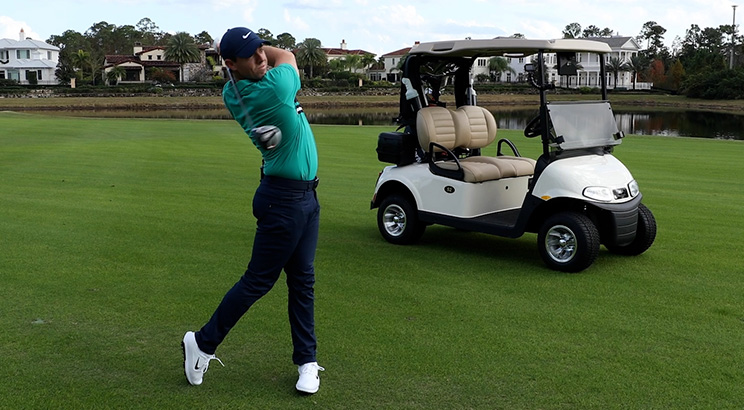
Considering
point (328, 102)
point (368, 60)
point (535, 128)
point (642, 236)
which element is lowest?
point (642, 236)

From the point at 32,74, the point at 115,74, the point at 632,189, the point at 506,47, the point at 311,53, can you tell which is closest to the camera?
the point at 632,189

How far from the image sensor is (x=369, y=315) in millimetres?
5645

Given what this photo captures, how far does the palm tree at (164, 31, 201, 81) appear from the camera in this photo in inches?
4136

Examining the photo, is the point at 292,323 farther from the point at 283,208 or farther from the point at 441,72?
the point at 441,72

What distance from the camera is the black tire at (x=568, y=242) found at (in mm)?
A: 6832

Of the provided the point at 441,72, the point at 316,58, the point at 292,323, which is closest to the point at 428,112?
the point at 441,72

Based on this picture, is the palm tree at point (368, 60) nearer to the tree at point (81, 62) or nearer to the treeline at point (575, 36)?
the treeline at point (575, 36)

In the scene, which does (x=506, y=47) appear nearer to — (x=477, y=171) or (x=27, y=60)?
(x=477, y=171)

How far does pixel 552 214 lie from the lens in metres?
7.31

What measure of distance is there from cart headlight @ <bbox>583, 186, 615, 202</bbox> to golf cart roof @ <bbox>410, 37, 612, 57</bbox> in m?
1.37

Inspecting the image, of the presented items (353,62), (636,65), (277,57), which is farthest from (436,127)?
(353,62)

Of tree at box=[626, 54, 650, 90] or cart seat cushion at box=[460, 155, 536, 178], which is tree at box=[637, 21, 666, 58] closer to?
tree at box=[626, 54, 650, 90]

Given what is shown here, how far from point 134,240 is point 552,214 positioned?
170 inches

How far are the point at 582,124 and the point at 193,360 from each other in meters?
4.78
